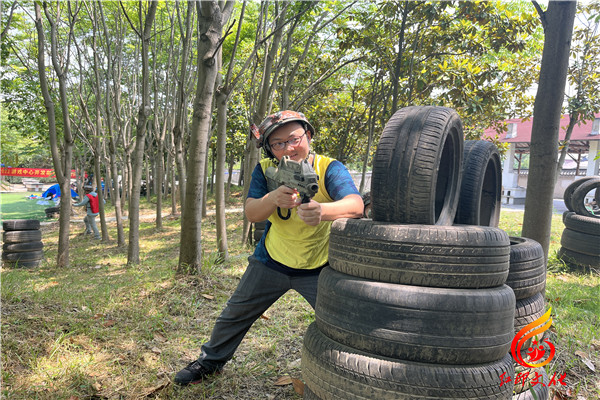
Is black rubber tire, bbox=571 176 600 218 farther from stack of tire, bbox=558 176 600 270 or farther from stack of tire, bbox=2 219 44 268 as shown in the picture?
stack of tire, bbox=2 219 44 268

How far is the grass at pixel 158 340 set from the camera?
292 centimetres

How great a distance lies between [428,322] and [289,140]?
4.65 feet

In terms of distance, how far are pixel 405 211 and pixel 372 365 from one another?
2.92 ft

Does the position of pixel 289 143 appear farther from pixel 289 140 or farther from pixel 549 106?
pixel 549 106

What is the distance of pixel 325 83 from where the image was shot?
13367 millimetres

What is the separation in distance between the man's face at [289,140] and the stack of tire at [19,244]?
9.18 meters

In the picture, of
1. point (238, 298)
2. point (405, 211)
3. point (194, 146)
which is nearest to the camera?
point (405, 211)

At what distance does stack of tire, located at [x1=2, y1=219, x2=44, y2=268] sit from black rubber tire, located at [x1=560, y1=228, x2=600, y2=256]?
11272 millimetres

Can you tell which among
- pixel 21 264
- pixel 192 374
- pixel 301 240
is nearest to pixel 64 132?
pixel 21 264

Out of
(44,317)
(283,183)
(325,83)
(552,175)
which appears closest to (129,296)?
(44,317)

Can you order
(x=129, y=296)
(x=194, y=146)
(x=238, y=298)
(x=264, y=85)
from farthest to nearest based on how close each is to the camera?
(x=264, y=85), (x=194, y=146), (x=129, y=296), (x=238, y=298)

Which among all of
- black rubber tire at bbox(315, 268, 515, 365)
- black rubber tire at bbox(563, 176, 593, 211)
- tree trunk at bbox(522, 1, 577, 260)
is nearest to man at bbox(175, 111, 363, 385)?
black rubber tire at bbox(315, 268, 515, 365)

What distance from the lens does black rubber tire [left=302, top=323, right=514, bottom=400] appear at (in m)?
1.95

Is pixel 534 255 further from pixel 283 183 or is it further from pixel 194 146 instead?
pixel 194 146
